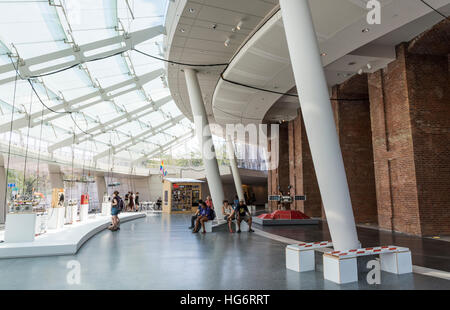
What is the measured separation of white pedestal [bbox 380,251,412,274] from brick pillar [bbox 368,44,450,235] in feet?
17.6

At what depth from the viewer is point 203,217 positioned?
9.72 metres

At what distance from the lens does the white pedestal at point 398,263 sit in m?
4.37

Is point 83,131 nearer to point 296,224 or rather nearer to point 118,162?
point 118,162

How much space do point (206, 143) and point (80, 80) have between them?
8872 millimetres

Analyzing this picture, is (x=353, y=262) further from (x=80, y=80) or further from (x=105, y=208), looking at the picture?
(x=80, y=80)

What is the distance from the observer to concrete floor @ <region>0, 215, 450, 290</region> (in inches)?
151

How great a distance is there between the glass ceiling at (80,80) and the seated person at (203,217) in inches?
215

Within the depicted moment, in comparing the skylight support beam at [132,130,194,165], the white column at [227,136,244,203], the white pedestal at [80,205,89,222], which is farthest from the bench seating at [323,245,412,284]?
the skylight support beam at [132,130,194,165]

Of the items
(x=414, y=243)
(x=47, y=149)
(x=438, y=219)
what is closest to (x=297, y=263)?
(x=414, y=243)

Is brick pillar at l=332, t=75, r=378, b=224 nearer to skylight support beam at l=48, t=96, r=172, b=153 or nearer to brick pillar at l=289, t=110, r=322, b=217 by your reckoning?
brick pillar at l=289, t=110, r=322, b=217

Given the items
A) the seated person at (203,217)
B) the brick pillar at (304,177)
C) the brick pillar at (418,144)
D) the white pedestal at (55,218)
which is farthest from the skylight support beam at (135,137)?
the brick pillar at (418,144)

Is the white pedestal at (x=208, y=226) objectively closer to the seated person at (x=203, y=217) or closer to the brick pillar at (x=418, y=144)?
the seated person at (x=203, y=217)

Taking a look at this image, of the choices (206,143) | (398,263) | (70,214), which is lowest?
(398,263)

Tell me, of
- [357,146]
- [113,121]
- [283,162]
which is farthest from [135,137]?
[357,146]
